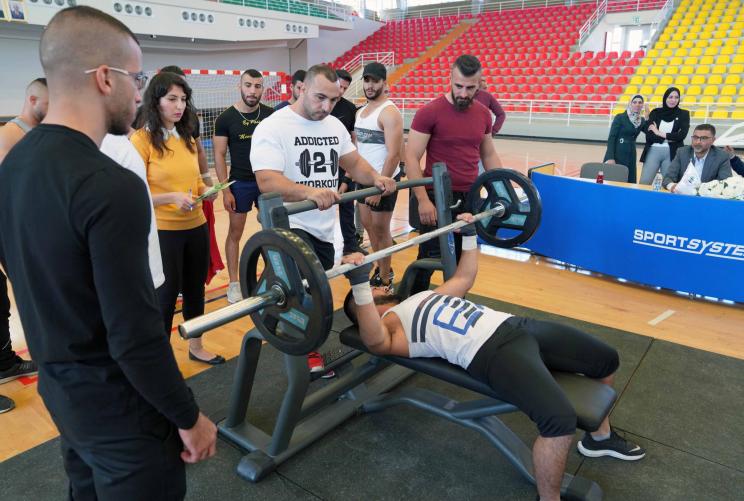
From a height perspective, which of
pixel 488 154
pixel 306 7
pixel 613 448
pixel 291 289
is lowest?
pixel 613 448

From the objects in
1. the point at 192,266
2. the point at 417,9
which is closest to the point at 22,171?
the point at 192,266

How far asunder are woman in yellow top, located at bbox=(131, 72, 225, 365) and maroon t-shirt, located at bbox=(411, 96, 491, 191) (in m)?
1.31

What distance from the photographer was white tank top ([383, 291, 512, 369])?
1919 millimetres

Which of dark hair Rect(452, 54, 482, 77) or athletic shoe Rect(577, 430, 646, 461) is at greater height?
dark hair Rect(452, 54, 482, 77)

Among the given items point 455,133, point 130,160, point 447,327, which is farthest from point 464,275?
point 130,160

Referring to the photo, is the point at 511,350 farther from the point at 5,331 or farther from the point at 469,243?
the point at 5,331

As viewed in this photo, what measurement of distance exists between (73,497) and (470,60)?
265 centimetres

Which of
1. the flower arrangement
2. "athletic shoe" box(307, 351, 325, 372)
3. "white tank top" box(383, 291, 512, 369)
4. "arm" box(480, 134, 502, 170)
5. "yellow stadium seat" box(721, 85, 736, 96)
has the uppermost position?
"yellow stadium seat" box(721, 85, 736, 96)

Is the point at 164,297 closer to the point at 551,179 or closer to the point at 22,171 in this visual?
the point at 22,171

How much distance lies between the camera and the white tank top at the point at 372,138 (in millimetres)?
3787

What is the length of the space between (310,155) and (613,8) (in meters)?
15.6

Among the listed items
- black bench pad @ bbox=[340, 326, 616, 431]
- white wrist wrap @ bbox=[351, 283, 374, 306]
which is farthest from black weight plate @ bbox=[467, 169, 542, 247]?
white wrist wrap @ bbox=[351, 283, 374, 306]

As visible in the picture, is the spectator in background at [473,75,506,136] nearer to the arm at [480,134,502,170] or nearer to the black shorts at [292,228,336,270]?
the arm at [480,134,502,170]

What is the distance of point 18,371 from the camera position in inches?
106
